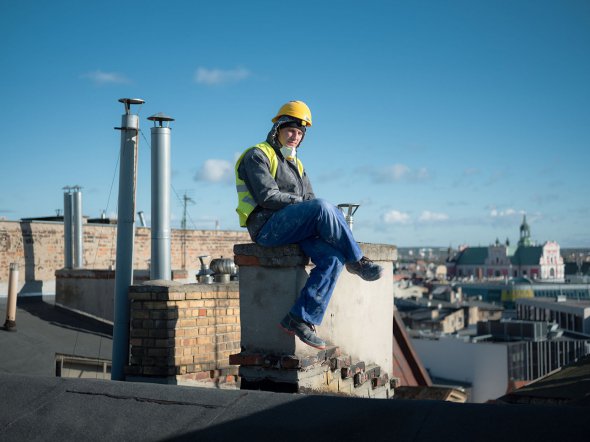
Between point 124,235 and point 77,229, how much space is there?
1079cm

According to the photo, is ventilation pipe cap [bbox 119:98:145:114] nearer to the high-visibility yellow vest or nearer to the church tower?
→ the high-visibility yellow vest

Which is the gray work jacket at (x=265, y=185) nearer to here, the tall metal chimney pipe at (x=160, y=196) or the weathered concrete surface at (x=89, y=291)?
the tall metal chimney pipe at (x=160, y=196)

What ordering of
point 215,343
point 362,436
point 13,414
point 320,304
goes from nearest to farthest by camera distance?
point 362,436 < point 13,414 < point 320,304 < point 215,343

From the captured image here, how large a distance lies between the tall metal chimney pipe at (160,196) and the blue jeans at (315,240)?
5.14m

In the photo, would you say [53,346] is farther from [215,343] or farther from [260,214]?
[260,214]

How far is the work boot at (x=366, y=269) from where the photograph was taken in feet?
14.0

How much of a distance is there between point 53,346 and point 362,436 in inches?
350

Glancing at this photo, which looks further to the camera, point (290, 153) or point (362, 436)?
point (290, 153)

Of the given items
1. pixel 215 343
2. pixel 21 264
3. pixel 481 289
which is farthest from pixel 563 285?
pixel 215 343

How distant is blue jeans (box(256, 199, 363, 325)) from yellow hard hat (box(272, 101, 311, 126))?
639mm

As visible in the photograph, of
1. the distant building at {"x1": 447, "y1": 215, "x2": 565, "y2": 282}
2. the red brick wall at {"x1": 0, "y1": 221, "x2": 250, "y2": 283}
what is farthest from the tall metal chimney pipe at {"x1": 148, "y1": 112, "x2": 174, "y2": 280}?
the distant building at {"x1": 447, "y1": 215, "x2": 565, "y2": 282}

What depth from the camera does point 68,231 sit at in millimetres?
16688

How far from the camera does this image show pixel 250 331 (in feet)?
13.8

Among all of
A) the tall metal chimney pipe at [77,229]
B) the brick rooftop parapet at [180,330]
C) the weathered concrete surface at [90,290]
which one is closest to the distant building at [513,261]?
the tall metal chimney pipe at [77,229]
